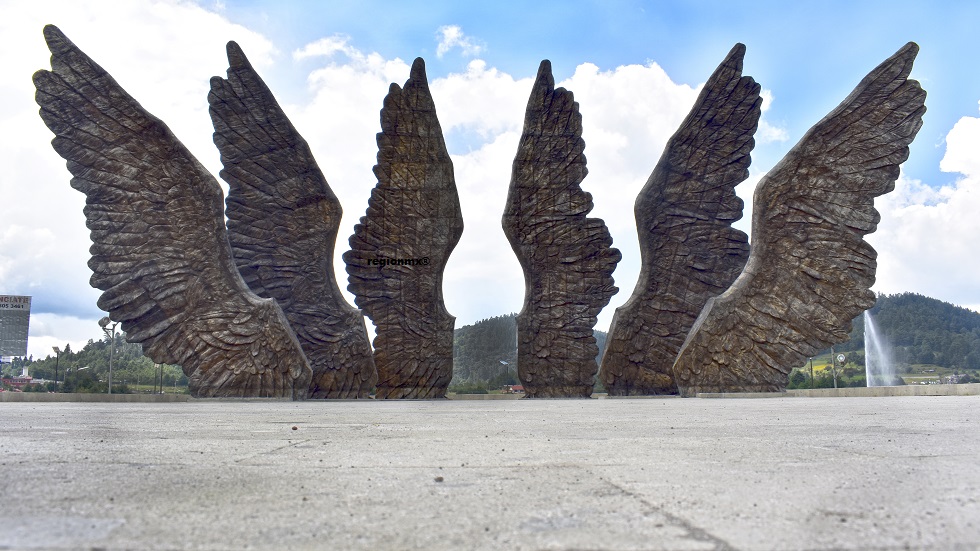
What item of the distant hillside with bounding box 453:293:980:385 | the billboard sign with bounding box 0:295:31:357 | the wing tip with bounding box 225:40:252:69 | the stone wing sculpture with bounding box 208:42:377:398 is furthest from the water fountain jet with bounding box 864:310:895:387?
the billboard sign with bounding box 0:295:31:357

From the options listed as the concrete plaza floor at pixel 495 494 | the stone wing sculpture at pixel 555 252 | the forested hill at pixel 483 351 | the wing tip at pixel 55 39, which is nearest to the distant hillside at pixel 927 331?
the forested hill at pixel 483 351

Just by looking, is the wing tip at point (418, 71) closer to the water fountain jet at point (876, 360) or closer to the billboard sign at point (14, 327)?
the billboard sign at point (14, 327)

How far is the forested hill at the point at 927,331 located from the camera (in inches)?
2255

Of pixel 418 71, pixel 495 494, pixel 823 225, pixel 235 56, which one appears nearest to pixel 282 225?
pixel 235 56

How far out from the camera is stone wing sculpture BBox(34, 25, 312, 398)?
1358 cm

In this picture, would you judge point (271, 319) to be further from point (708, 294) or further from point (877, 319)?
point (877, 319)

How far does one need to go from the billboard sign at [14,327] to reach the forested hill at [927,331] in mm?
50536

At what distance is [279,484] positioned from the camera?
7.84 feet

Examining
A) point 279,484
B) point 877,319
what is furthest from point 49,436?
point 877,319

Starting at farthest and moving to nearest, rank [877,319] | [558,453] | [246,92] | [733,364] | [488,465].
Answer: [877,319], [246,92], [733,364], [558,453], [488,465]

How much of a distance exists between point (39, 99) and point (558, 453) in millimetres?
13344

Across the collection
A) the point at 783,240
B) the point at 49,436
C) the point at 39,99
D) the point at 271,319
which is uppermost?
the point at 39,99

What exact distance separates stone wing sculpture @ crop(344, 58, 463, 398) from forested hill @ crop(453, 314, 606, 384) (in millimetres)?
12640

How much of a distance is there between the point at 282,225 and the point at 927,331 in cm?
5667
